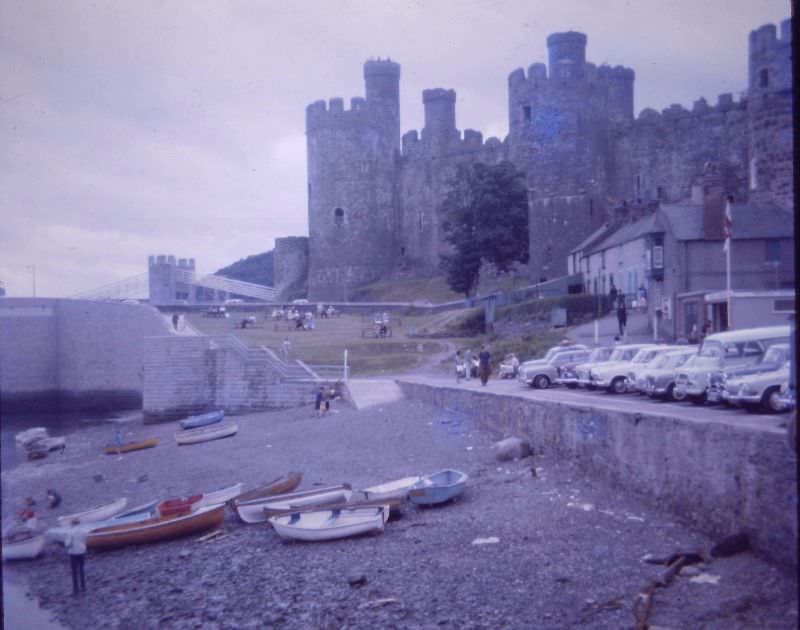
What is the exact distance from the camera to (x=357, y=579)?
924 cm

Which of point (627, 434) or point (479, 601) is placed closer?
point (479, 601)

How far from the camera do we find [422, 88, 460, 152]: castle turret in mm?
49219

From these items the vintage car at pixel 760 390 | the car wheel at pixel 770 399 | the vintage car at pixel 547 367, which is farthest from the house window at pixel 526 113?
the car wheel at pixel 770 399

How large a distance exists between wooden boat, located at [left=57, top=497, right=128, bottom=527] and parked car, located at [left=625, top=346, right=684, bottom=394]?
898 cm

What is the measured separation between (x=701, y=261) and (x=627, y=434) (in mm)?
13321

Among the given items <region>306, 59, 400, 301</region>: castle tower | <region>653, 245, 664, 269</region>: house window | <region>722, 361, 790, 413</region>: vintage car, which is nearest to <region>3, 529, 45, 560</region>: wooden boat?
<region>722, 361, 790, 413</region>: vintage car

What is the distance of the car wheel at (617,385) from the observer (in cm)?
1674

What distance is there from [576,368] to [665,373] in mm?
4032

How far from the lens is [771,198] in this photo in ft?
82.7

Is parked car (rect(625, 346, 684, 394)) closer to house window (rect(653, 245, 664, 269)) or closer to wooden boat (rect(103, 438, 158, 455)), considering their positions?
house window (rect(653, 245, 664, 269))

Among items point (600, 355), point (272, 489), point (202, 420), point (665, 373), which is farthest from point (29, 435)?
point (202, 420)

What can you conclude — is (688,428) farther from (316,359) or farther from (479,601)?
(316,359)

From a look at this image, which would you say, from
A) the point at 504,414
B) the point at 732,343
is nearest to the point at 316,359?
the point at 504,414

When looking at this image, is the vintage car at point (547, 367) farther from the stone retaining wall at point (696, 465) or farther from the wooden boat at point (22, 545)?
the wooden boat at point (22, 545)
